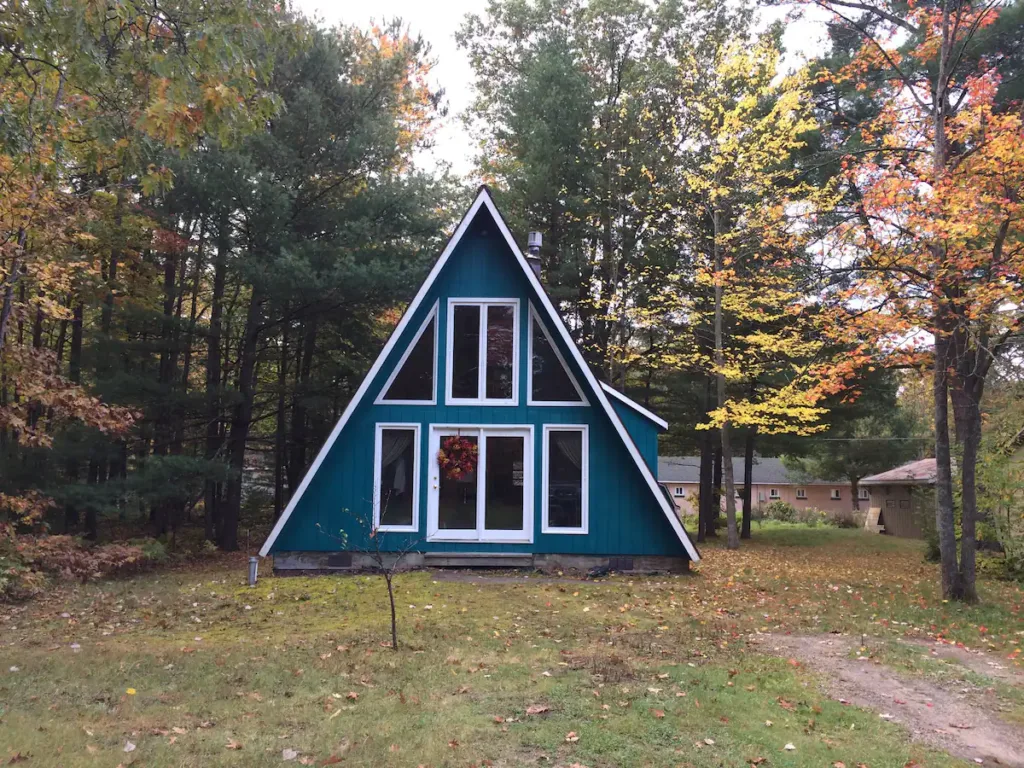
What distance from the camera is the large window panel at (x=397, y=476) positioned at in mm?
11375

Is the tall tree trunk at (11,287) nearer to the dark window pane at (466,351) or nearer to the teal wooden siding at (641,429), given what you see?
the dark window pane at (466,351)

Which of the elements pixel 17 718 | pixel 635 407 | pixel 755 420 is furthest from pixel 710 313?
pixel 17 718

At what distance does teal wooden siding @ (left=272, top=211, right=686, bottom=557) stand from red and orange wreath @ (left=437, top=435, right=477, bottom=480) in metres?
0.24

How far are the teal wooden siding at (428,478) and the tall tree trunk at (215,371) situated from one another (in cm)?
459

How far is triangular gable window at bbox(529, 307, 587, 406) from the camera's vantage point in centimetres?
1159

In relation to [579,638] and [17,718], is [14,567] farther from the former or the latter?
[579,638]

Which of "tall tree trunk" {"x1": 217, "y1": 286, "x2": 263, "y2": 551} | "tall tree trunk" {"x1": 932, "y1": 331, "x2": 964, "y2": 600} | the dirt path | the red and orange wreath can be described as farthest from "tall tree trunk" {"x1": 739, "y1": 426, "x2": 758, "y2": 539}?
the dirt path

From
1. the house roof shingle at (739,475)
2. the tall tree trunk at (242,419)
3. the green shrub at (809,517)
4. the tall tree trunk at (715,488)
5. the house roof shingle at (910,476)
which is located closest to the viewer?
the tall tree trunk at (242,419)

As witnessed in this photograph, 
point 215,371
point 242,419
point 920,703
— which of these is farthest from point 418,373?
point 215,371

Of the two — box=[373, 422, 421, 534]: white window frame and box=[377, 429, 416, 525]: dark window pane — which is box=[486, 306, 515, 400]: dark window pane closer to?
box=[373, 422, 421, 534]: white window frame

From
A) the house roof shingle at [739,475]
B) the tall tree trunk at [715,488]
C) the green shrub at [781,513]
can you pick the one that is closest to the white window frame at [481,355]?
the tall tree trunk at [715,488]

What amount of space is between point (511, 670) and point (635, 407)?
6819 millimetres

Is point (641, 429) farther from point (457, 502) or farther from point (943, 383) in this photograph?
point (943, 383)

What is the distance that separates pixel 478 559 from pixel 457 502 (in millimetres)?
954
